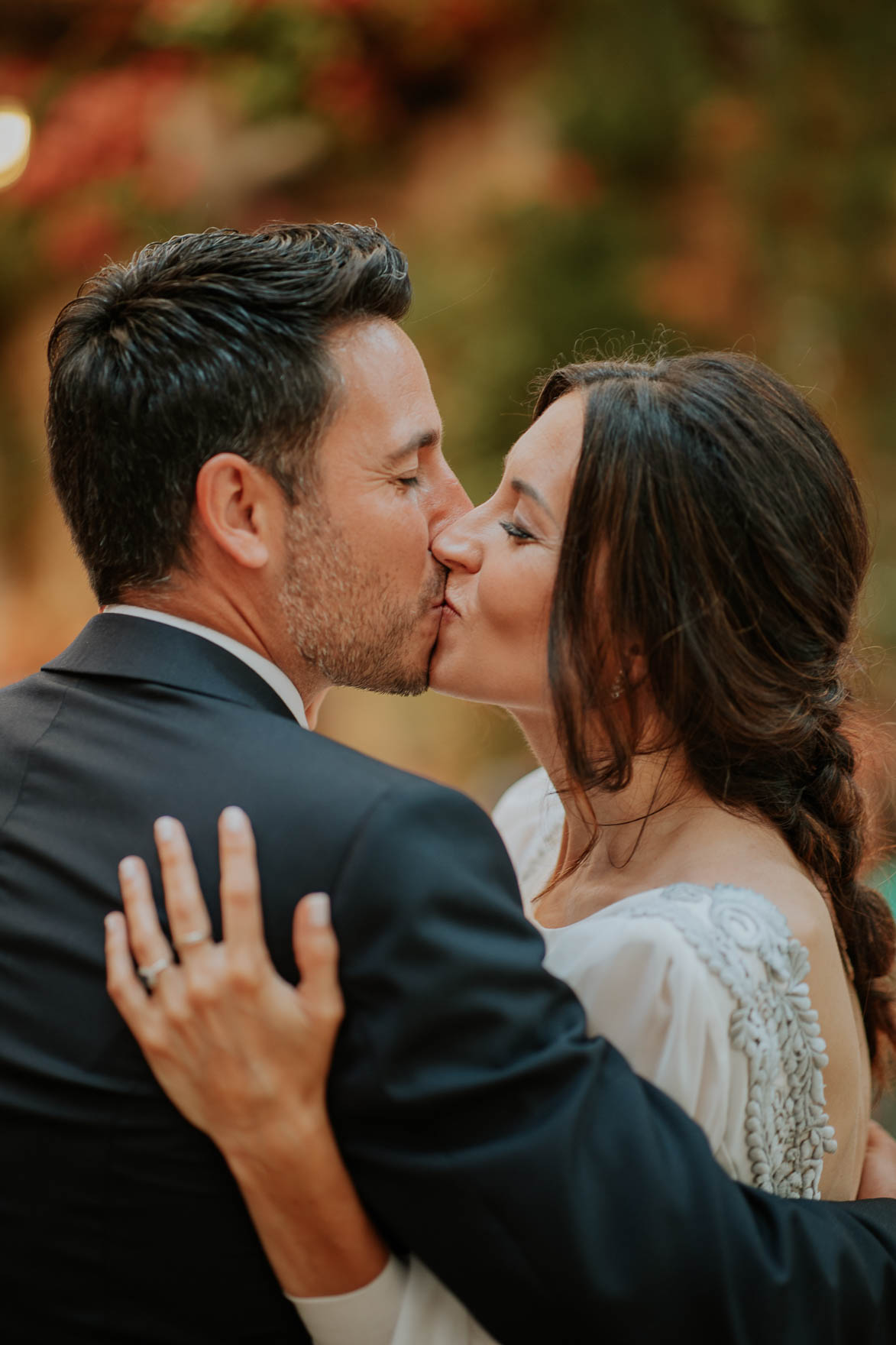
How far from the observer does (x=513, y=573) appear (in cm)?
221

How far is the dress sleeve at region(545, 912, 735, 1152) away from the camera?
5.58ft

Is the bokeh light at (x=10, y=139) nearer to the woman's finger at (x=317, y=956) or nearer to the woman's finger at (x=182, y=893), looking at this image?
the woman's finger at (x=182, y=893)

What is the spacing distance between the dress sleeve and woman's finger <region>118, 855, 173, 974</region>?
598 mm

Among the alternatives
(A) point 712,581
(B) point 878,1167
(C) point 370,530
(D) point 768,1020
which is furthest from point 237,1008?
(B) point 878,1167

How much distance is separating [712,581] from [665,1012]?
0.71 metres

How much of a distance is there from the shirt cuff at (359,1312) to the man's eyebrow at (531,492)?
4.00ft

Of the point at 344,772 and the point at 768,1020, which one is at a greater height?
the point at 344,772

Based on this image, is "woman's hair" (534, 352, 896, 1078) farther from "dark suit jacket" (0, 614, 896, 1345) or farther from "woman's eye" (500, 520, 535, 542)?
"dark suit jacket" (0, 614, 896, 1345)

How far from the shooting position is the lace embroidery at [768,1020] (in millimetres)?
1754

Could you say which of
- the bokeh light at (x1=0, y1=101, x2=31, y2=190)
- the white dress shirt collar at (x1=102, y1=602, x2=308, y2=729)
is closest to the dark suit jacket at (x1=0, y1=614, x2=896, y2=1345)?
the white dress shirt collar at (x1=102, y1=602, x2=308, y2=729)

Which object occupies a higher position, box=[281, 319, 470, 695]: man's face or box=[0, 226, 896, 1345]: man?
box=[281, 319, 470, 695]: man's face

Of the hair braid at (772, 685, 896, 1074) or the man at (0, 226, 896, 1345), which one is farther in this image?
the hair braid at (772, 685, 896, 1074)

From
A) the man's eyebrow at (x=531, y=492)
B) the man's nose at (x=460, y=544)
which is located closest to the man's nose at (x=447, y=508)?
the man's nose at (x=460, y=544)

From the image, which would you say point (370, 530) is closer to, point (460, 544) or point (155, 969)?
point (460, 544)
